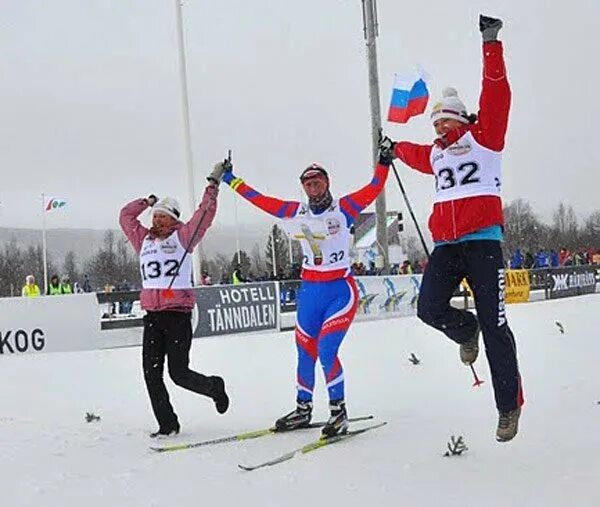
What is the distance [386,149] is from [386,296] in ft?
45.6

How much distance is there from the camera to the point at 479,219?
4.91 meters

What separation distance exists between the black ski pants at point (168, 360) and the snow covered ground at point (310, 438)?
29 cm

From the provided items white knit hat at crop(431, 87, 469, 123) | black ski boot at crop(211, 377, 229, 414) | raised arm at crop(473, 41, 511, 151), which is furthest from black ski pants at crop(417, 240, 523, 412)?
black ski boot at crop(211, 377, 229, 414)

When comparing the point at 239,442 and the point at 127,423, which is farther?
the point at 127,423

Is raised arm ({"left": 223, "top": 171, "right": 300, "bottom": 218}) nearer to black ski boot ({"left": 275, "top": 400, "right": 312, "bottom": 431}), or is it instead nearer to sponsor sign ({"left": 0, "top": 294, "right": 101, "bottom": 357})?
black ski boot ({"left": 275, "top": 400, "right": 312, "bottom": 431})

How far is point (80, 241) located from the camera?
390ft

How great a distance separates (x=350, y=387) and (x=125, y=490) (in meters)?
4.40

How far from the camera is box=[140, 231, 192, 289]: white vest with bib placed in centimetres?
647

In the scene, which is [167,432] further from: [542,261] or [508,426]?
[542,261]

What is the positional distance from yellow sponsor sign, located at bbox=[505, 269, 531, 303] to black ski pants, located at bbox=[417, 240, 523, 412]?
19106 mm

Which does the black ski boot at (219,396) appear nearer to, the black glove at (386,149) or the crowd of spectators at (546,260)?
the black glove at (386,149)

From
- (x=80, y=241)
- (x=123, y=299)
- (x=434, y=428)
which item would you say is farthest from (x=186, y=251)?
(x=80, y=241)

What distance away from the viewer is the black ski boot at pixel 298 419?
20.5ft

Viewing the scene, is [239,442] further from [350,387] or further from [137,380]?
[137,380]
